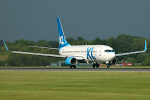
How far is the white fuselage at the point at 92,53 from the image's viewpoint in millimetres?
70000

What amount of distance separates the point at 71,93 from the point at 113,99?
12.1 feet

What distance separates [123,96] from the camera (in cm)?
2255

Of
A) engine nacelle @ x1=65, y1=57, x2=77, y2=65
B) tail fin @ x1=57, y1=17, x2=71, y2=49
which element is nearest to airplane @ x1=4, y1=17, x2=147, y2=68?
engine nacelle @ x1=65, y1=57, x2=77, y2=65

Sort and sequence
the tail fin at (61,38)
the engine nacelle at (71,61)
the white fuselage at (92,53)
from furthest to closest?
1. the tail fin at (61,38)
2. the engine nacelle at (71,61)
3. the white fuselage at (92,53)

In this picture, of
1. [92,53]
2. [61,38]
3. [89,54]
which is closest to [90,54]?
[89,54]

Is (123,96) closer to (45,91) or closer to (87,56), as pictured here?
(45,91)

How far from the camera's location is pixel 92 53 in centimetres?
7238

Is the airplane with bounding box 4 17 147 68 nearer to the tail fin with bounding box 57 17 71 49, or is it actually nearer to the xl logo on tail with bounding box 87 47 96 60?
the xl logo on tail with bounding box 87 47 96 60

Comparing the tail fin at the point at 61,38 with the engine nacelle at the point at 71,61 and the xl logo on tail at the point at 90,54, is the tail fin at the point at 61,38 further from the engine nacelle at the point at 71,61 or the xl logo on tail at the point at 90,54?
the xl logo on tail at the point at 90,54

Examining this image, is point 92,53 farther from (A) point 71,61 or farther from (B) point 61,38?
(B) point 61,38

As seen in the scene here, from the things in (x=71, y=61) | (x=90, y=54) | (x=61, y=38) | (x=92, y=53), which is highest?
(x=61, y=38)

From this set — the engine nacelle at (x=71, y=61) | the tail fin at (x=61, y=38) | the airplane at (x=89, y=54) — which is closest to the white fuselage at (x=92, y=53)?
the airplane at (x=89, y=54)

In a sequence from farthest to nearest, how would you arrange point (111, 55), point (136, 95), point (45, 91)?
point (111, 55), point (45, 91), point (136, 95)

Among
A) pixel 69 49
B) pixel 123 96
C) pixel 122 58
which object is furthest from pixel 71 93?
pixel 122 58
